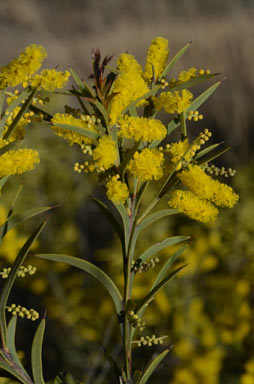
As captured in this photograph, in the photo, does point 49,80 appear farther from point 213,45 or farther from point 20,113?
point 213,45

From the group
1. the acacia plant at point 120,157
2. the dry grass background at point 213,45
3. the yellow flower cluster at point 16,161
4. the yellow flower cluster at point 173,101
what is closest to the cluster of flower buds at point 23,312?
the acacia plant at point 120,157

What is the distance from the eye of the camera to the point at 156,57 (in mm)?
433

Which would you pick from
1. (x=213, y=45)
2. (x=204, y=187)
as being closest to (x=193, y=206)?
(x=204, y=187)

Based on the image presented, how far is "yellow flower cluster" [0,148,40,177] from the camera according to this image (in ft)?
1.16

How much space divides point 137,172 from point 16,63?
15cm

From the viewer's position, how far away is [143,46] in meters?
4.60

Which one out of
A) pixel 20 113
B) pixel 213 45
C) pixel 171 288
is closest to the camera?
pixel 20 113

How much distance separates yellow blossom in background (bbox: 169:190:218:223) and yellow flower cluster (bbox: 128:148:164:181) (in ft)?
0.11

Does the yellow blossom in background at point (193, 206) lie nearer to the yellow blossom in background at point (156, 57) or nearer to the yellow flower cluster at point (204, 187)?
the yellow flower cluster at point (204, 187)

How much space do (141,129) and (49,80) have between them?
9 centimetres

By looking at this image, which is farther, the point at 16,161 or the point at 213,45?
the point at 213,45

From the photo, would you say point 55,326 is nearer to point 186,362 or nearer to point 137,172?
point 186,362

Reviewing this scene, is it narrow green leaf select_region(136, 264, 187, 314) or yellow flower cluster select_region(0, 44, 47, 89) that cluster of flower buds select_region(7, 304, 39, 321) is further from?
yellow flower cluster select_region(0, 44, 47, 89)

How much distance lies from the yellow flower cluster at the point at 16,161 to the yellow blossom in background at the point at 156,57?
0.15 meters
